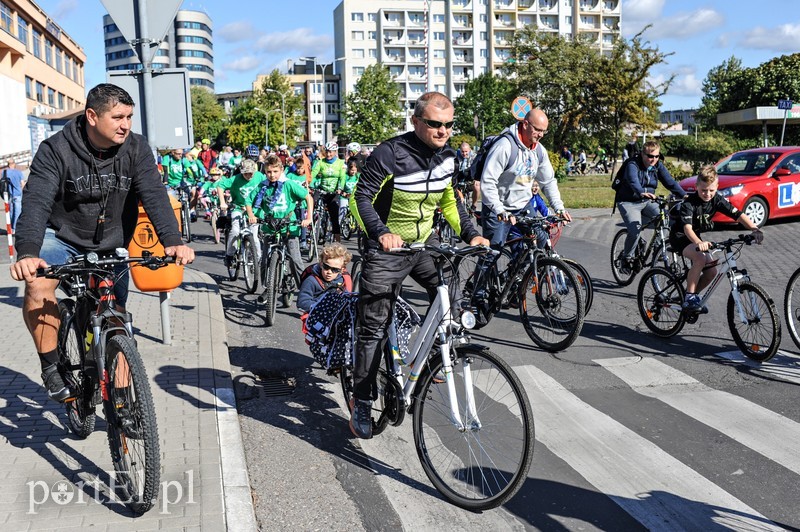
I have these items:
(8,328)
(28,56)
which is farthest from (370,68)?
(8,328)

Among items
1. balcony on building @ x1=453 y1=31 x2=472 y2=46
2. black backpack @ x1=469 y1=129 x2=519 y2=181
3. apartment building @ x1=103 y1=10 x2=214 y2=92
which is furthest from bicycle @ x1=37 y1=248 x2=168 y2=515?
apartment building @ x1=103 y1=10 x2=214 y2=92

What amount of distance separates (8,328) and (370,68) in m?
78.9

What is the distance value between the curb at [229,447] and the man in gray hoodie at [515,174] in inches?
118

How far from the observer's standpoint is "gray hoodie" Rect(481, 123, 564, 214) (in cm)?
825

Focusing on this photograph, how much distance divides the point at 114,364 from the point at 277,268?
16.5 ft

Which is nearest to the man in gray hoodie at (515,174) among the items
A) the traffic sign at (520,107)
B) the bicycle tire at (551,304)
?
the bicycle tire at (551,304)

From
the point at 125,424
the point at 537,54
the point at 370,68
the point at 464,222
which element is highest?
the point at 370,68

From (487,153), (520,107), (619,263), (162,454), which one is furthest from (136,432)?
(520,107)

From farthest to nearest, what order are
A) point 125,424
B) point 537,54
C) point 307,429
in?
point 537,54 → point 307,429 → point 125,424

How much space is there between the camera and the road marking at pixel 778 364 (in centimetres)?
650

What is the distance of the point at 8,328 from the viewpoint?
26.7 ft

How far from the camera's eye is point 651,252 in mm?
10672

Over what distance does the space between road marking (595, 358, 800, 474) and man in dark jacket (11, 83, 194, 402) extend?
11.8 ft

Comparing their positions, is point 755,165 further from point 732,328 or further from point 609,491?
point 609,491
